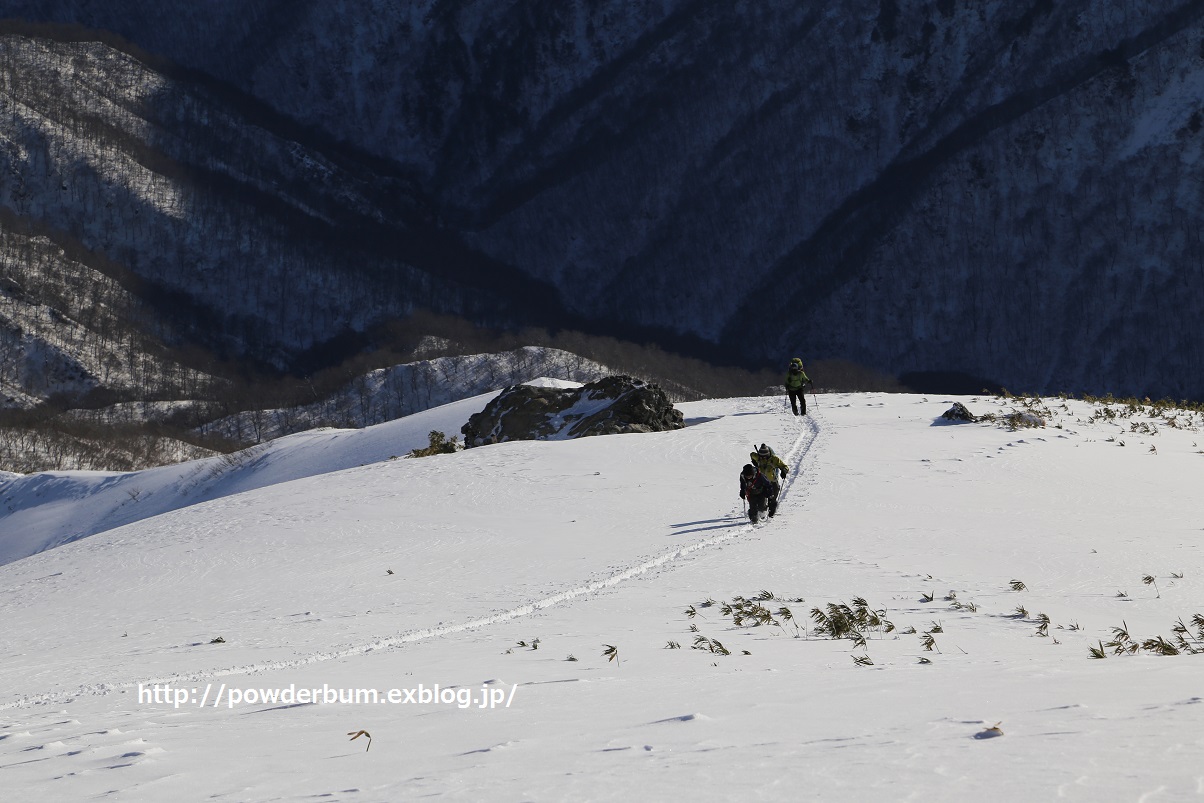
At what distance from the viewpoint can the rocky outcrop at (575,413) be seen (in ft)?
87.7

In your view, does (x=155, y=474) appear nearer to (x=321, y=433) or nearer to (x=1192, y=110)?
(x=321, y=433)

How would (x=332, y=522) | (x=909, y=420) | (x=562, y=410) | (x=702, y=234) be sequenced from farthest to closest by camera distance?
1. (x=702, y=234)
2. (x=562, y=410)
3. (x=909, y=420)
4. (x=332, y=522)

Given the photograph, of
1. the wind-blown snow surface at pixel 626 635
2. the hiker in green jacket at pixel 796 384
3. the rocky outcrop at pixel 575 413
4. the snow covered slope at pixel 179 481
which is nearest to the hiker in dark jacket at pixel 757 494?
Result: the wind-blown snow surface at pixel 626 635

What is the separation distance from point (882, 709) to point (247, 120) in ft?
492

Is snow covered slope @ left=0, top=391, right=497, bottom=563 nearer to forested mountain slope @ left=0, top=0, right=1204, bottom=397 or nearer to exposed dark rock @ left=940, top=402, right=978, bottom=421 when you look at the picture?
exposed dark rock @ left=940, top=402, right=978, bottom=421

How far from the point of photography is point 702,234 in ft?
405

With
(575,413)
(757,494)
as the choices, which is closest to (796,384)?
(575,413)

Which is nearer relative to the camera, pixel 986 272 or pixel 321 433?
pixel 321 433

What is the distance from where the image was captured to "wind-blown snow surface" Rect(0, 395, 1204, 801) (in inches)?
155

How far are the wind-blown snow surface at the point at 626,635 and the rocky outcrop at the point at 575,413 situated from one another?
17.8ft

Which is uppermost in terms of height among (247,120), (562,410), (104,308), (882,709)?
(247,120)

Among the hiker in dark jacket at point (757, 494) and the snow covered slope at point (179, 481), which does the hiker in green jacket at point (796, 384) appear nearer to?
the hiker in dark jacket at point (757, 494)

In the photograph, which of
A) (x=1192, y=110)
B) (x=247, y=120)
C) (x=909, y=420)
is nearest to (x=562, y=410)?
(x=909, y=420)

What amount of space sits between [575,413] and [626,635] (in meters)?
20.0
